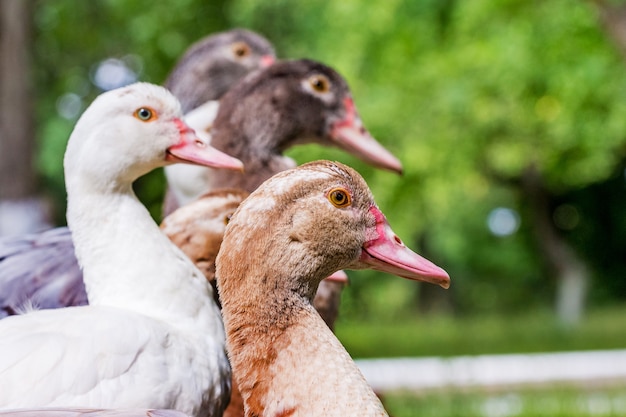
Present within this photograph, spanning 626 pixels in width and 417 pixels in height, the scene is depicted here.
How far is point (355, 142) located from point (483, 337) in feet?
47.6

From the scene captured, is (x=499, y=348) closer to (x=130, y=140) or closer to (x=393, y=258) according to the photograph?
(x=130, y=140)

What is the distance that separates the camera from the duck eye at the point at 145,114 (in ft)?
8.87

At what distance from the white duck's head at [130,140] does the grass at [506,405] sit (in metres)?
2.97

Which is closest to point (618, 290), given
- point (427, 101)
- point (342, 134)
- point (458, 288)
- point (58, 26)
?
point (458, 288)

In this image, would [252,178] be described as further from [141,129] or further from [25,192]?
[25,192]

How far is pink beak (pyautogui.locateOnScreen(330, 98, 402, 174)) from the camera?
145 inches

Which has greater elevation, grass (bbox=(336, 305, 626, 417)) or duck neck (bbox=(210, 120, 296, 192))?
duck neck (bbox=(210, 120, 296, 192))

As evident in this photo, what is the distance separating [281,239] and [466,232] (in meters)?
27.6

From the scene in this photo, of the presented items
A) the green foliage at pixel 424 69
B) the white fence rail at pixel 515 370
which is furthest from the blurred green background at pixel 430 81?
the white fence rail at pixel 515 370

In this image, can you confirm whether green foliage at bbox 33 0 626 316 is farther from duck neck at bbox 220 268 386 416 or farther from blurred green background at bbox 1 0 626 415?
duck neck at bbox 220 268 386 416

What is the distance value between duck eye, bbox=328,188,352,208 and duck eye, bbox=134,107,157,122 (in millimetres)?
819

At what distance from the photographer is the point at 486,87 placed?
44.5ft

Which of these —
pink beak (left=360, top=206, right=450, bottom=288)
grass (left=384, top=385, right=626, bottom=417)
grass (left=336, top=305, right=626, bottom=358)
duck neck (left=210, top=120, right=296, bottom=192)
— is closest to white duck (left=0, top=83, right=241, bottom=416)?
pink beak (left=360, top=206, right=450, bottom=288)

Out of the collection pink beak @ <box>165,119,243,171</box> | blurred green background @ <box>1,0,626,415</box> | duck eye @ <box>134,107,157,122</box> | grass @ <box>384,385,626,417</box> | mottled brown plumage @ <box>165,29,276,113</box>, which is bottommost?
grass @ <box>384,385,626,417</box>
